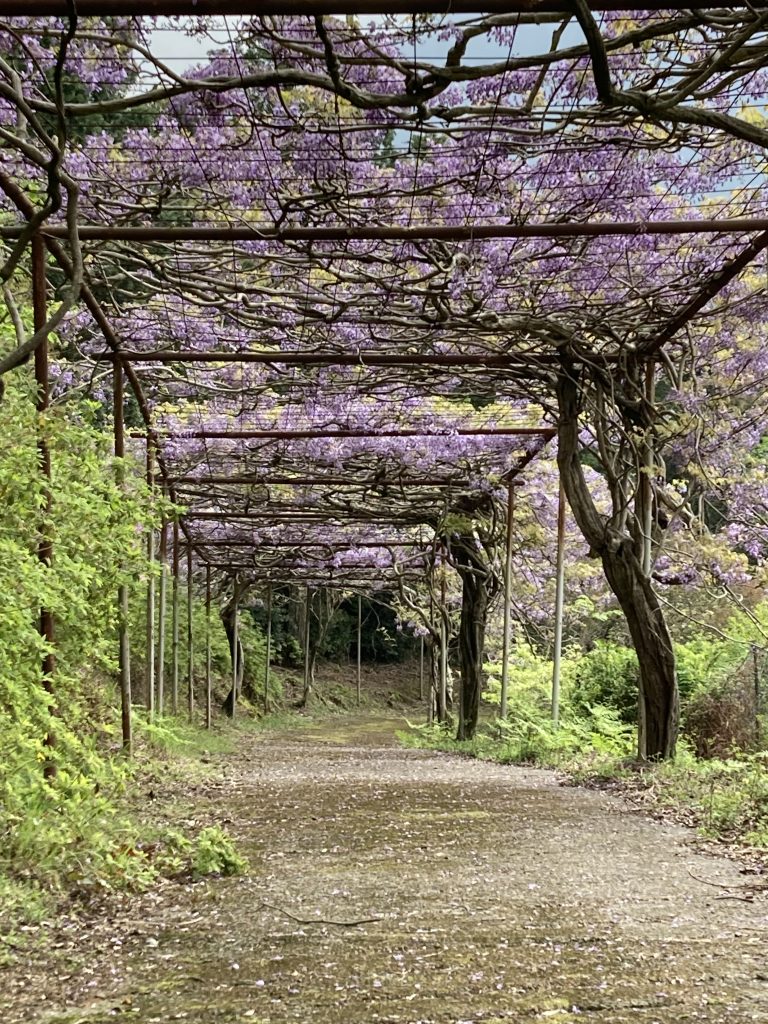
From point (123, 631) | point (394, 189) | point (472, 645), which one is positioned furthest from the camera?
point (472, 645)

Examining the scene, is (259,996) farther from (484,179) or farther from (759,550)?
(759,550)

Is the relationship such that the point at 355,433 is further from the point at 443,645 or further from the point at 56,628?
the point at 443,645

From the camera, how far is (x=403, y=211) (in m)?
5.22

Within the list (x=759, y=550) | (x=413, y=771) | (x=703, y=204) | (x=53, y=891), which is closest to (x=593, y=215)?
(x=703, y=204)

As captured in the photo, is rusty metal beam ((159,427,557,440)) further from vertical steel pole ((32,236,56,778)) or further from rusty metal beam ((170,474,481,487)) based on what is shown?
vertical steel pole ((32,236,56,778))

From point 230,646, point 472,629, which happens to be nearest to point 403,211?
point 472,629

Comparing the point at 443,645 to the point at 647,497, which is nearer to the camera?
the point at 647,497

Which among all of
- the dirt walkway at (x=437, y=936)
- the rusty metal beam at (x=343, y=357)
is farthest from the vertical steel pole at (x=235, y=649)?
the dirt walkway at (x=437, y=936)

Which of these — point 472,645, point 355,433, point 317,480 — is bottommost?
point 472,645

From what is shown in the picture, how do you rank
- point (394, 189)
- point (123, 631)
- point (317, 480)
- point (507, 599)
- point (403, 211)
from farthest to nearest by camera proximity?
point (317, 480) → point (507, 599) → point (123, 631) → point (403, 211) → point (394, 189)

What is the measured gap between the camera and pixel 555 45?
373 centimetres

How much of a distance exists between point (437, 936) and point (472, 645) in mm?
9070

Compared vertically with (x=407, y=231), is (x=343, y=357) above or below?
below

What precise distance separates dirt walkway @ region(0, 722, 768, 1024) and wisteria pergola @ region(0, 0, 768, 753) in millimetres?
1715
